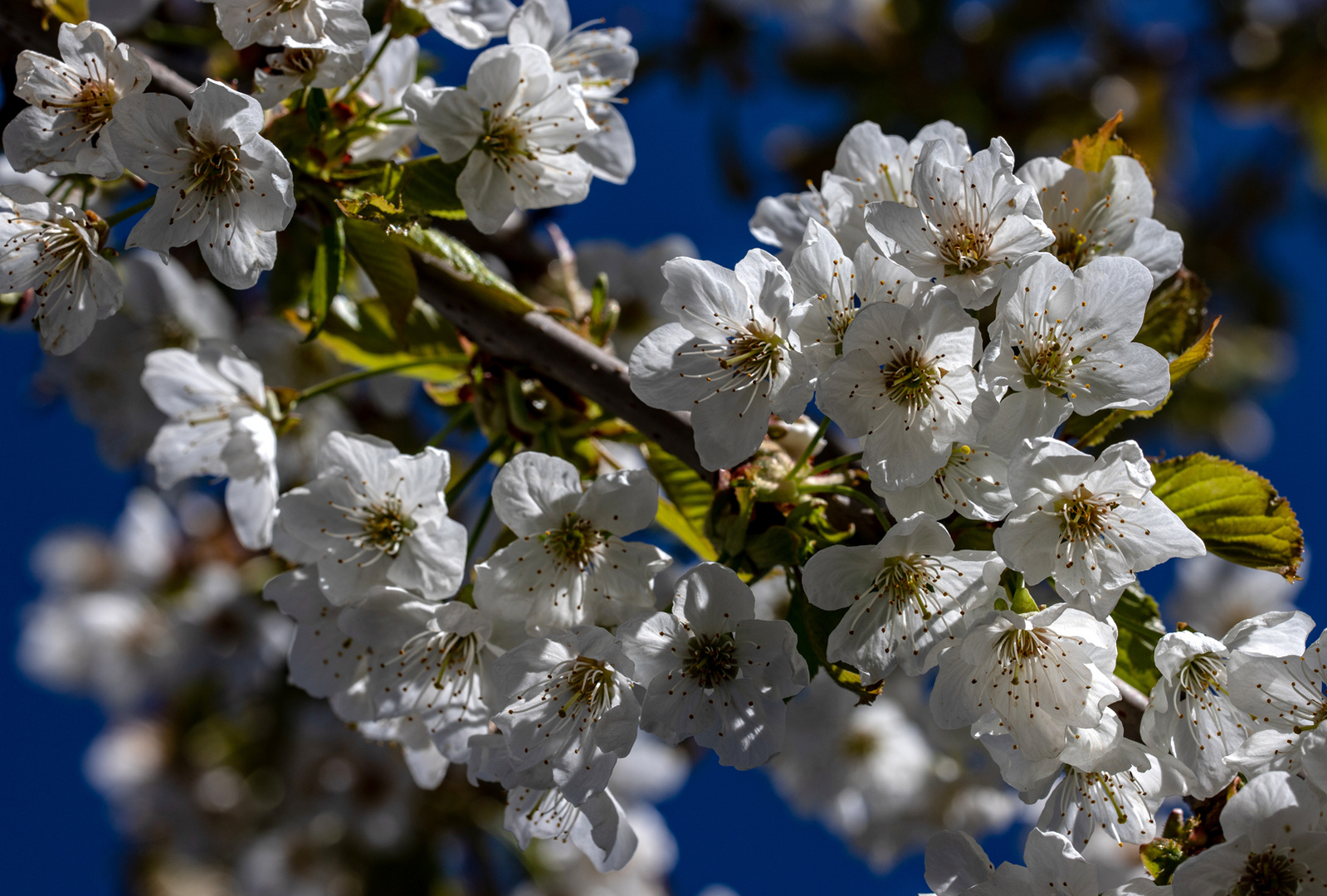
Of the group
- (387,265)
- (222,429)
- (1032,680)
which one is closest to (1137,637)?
(1032,680)

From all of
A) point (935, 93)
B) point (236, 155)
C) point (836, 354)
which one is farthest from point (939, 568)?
point (935, 93)

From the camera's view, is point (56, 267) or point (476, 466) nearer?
point (56, 267)

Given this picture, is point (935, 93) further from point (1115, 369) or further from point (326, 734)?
point (326, 734)

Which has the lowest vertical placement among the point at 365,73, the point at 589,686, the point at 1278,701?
the point at 589,686

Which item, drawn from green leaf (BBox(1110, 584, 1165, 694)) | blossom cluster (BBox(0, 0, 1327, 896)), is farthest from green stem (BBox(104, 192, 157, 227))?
green leaf (BBox(1110, 584, 1165, 694))

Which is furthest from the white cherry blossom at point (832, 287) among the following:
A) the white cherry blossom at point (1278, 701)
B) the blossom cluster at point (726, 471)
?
the white cherry blossom at point (1278, 701)

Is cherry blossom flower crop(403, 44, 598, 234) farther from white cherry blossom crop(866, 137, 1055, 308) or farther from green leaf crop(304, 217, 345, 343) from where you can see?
white cherry blossom crop(866, 137, 1055, 308)

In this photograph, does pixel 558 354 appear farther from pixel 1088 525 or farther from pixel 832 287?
pixel 1088 525

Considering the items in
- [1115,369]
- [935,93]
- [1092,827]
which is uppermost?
[1115,369]
